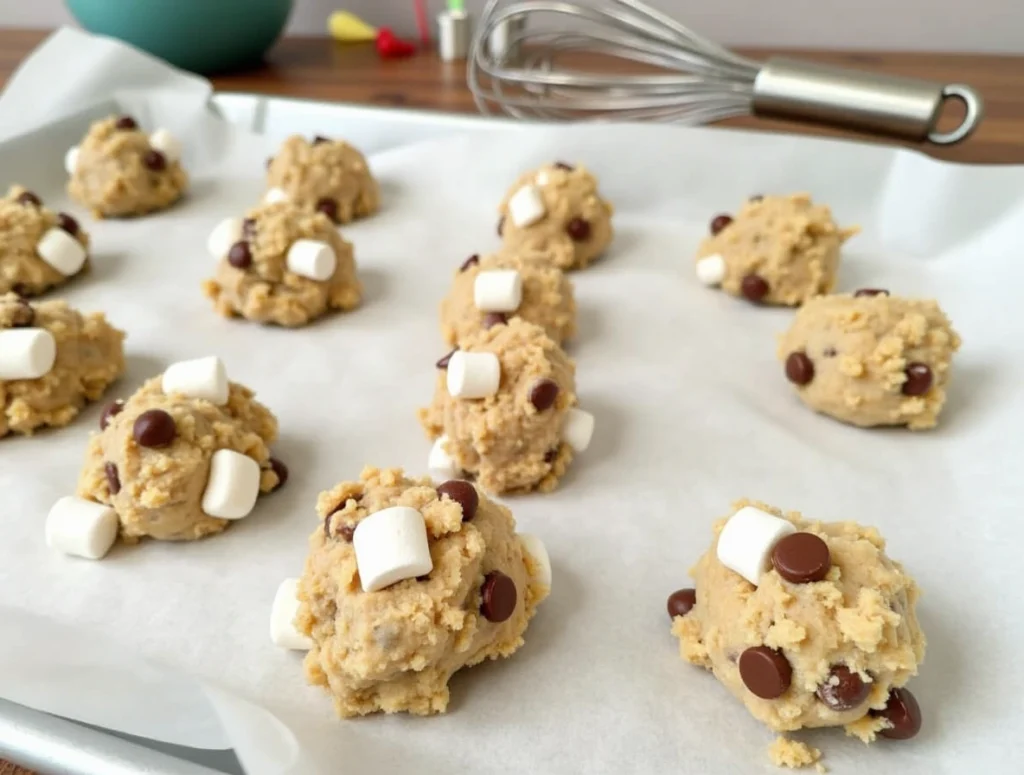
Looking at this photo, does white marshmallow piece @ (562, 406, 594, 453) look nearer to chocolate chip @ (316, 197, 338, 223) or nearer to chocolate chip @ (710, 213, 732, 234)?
chocolate chip @ (710, 213, 732, 234)

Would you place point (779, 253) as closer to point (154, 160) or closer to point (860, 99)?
point (860, 99)

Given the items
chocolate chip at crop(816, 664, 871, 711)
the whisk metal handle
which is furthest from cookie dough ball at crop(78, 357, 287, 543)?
the whisk metal handle

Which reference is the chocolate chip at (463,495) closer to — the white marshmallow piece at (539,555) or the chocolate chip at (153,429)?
the white marshmallow piece at (539,555)

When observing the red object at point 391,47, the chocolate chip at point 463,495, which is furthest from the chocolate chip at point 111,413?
the red object at point 391,47

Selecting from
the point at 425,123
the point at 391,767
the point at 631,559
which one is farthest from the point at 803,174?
the point at 391,767

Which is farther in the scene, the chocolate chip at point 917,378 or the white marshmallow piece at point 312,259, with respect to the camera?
the white marshmallow piece at point 312,259

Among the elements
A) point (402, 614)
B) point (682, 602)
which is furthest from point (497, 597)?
point (682, 602)
